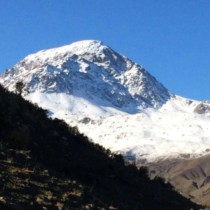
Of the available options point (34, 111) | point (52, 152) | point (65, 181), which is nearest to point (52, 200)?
point (65, 181)

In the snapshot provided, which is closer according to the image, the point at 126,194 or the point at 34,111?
the point at 126,194

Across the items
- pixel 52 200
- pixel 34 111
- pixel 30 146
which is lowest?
pixel 52 200

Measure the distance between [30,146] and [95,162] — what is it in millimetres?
3830

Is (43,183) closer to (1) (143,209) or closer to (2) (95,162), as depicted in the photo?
(1) (143,209)

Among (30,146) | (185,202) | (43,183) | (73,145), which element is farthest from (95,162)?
(43,183)

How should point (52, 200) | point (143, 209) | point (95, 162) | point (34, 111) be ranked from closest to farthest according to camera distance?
point (52, 200) → point (143, 209) → point (95, 162) → point (34, 111)

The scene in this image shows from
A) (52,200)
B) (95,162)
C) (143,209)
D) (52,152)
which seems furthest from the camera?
(95,162)

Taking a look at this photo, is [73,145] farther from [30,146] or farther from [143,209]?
[143,209]

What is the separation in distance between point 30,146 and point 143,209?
5147 millimetres

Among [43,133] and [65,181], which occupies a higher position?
[43,133]

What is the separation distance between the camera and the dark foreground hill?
58.6 ft

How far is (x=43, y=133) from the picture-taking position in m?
27.4

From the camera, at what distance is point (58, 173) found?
2147 cm

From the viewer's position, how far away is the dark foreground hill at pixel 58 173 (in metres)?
17.9
